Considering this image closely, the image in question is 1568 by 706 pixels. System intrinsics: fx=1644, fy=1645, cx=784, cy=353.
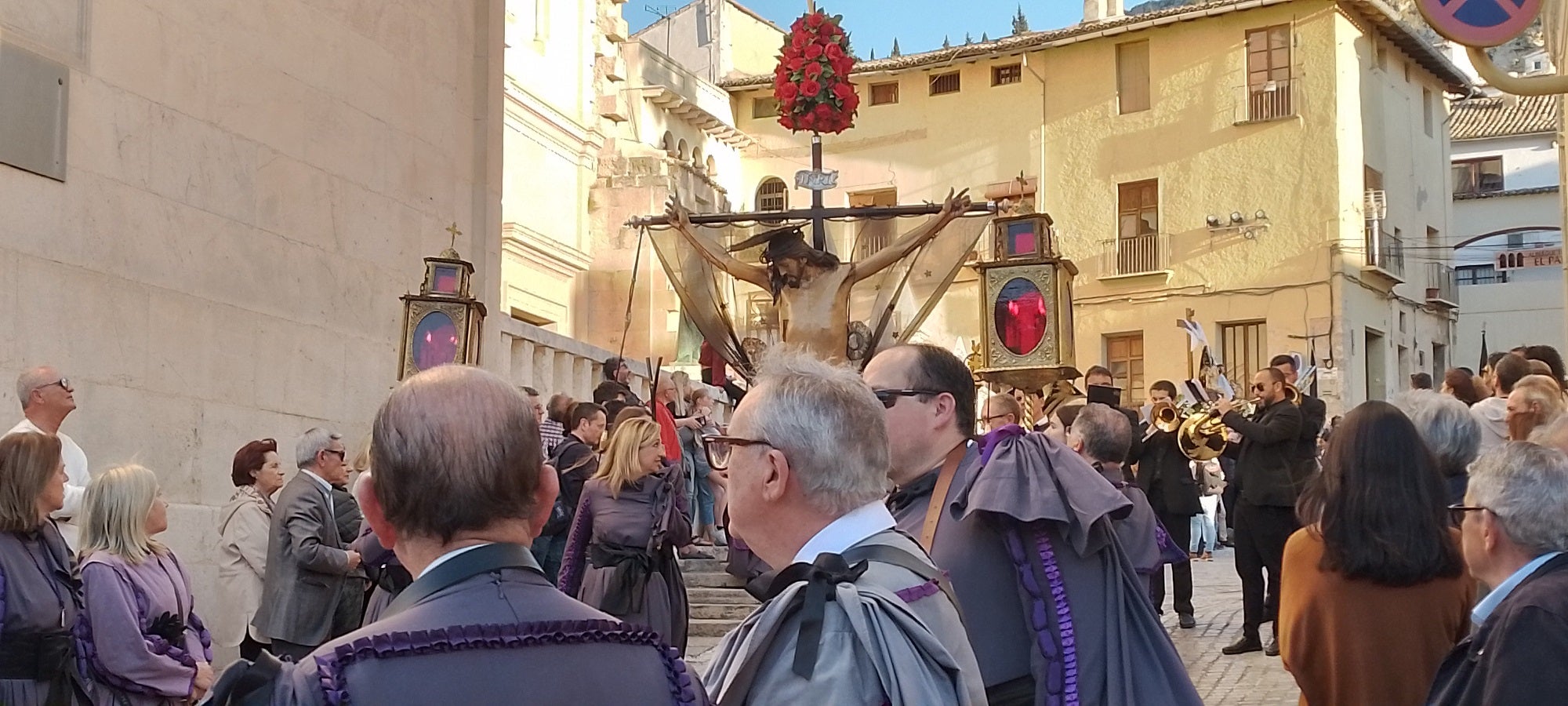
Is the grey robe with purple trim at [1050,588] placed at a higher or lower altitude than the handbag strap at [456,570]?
lower

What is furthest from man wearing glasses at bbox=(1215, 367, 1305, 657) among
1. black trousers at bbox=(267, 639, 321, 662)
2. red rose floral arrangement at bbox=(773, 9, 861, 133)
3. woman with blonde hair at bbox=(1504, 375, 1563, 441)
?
black trousers at bbox=(267, 639, 321, 662)

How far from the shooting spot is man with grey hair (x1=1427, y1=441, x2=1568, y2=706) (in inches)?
129

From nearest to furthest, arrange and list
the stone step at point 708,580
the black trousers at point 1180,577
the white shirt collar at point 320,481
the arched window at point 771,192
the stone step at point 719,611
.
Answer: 1. the white shirt collar at point 320,481
2. the black trousers at point 1180,577
3. the stone step at point 719,611
4. the stone step at point 708,580
5. the arched window at point 771,192

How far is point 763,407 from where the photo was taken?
2951 millimetres

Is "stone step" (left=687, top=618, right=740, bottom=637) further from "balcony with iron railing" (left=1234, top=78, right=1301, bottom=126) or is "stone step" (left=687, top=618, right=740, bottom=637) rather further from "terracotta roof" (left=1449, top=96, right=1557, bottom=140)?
"terracotta roof" (left=1449, top=96, right=1557, bottom=140)

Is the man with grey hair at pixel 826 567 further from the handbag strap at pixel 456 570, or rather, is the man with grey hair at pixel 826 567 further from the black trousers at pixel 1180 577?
the black trousers at pixel 1180 577

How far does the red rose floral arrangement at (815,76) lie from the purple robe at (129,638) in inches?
225

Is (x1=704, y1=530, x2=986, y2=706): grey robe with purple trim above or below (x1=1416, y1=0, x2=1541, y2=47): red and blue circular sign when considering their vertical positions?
below

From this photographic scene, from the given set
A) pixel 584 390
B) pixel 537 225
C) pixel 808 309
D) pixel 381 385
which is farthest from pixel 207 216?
pixel 537 225

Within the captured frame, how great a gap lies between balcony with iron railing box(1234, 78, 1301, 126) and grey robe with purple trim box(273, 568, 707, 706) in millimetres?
32035

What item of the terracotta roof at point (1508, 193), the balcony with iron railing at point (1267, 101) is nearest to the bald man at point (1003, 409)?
the balcony with iron railing at point (1267, 101)

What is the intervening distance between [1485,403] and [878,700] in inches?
275

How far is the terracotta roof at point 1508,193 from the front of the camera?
40.9 meters

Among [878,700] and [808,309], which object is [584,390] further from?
[878,700]
